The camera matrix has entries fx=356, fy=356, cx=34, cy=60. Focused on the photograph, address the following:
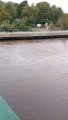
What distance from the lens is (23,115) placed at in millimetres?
5590

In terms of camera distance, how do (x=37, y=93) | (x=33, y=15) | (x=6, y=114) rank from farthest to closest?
(x=33, y=15) < (x=37, y=93) < (x=6, y=114)

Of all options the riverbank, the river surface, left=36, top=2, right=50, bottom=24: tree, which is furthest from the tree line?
the river surface

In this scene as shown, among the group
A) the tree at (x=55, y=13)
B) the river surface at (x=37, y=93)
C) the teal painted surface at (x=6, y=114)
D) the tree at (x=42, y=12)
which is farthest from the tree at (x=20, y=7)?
the teal painted surface at (x=6, y=114)

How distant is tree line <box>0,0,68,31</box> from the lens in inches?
1534

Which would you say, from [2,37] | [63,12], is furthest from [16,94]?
[63,12]

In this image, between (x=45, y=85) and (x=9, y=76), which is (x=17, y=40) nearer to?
(x=9, y=76)

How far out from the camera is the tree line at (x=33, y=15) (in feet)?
128

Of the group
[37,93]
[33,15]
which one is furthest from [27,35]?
[37,93]

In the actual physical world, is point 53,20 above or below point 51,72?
below

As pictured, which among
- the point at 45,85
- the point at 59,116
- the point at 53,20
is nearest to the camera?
the point at 59,116

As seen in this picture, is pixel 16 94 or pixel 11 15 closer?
pixel 16 94

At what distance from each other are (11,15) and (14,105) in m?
35.2

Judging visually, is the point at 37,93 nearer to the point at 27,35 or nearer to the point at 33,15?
the point at 27,35

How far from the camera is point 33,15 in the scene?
4259 cm
